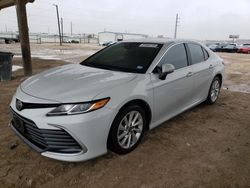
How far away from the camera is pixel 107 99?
7.77ft

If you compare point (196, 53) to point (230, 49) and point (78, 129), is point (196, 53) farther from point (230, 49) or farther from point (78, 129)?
point (230, 49)

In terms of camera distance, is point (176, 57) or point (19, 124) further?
point (176, 57)

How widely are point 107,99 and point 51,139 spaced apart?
71 centimetres

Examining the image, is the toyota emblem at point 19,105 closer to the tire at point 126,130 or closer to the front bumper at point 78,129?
the front bumper at point 78,129

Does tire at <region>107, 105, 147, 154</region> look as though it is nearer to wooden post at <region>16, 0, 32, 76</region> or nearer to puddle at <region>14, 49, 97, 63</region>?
wooden post at <region>16, 0, 32, 76</region>

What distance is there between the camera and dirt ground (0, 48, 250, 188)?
2.34 m

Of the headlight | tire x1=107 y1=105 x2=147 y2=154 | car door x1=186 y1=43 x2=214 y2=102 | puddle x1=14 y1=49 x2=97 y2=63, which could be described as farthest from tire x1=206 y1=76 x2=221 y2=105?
puddle x1=14 y1=49 x2=97 y2=63

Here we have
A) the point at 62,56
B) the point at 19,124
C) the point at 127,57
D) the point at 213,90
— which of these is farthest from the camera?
the point at 62,56

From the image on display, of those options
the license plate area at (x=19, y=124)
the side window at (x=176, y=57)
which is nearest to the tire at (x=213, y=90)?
the side window at (x=176, y=57)

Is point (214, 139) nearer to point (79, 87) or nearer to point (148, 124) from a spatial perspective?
point (148, 124)

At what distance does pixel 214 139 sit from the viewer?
10.9ft

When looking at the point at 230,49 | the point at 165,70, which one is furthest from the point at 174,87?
the point at 230,49

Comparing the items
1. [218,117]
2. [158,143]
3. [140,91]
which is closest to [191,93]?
[218,117]

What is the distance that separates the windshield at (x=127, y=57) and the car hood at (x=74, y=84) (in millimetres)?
211
